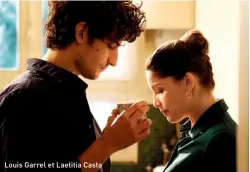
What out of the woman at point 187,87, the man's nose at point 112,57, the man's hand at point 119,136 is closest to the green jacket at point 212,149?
the woman at point 187,87

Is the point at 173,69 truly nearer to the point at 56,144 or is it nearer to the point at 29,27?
the point at 56,144

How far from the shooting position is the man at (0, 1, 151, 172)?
2.02 feet

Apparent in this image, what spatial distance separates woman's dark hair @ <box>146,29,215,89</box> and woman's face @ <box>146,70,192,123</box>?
1cm

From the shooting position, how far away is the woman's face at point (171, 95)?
0.89 meters

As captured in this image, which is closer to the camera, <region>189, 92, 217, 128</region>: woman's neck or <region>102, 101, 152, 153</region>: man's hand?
<region>102, 101, 152, 153</region>: man's hand

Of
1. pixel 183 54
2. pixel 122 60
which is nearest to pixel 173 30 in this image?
pixel 122 60

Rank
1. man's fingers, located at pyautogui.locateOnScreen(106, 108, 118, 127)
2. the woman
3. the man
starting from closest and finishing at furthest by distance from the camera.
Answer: the man, man's fingers, located at pyautogui.locateOnScreen(106, 108, 118, 127), the woman

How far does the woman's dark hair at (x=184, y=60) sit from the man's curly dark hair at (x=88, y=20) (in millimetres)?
190

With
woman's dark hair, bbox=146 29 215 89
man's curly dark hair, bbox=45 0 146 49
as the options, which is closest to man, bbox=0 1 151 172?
man's curly dark hair, bbox=45 0 146 49

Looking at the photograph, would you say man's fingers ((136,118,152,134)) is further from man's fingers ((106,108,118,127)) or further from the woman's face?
the woman's face

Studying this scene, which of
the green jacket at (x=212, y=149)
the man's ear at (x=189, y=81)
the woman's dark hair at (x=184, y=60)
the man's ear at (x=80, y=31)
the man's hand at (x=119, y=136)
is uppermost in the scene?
the man's ear at (x=80, y=31)

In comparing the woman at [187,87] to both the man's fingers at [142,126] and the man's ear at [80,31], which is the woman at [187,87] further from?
the man's ear at [80,31]

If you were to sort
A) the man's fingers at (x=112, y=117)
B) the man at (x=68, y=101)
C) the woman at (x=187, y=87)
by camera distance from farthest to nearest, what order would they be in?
1. the woman at (x=187, y=87)
2. the man's fingers at (x=112, y=117)
3. the man at (x=68, y=101)

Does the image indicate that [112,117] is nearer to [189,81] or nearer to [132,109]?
[132,109]
